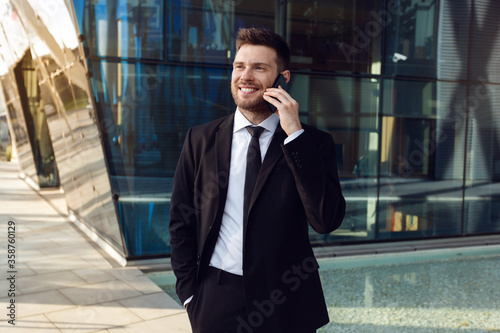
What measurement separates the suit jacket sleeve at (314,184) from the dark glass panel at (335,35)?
7069 millimetres

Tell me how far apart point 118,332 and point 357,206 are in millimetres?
5801

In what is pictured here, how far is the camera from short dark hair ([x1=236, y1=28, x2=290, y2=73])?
7.16 ft

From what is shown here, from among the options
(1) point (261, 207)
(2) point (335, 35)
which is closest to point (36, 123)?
(2) point (335, 35)

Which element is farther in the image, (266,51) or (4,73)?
(4,73)

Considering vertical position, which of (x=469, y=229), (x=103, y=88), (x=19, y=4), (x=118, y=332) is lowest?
(x=469, y=229)

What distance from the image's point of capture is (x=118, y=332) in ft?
16.3

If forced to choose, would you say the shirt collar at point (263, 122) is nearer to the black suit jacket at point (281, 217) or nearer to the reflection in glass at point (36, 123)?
the black suit jacket at point (281, 217)

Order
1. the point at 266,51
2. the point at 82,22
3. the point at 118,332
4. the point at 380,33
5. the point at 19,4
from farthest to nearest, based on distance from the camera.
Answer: the point at 19,4
the point at 380,33
the point at 82,22
the point at 118,332
the point at 266,51


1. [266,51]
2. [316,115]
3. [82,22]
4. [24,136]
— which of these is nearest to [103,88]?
[82,22]

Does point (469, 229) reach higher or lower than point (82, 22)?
lower

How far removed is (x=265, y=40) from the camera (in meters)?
2.19

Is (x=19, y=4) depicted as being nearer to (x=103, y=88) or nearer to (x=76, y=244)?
(x=103, y=88)

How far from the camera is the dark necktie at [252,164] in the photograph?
2.18 meters

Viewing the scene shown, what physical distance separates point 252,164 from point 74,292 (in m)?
4.94
